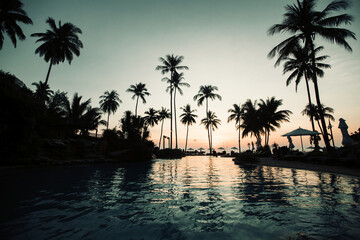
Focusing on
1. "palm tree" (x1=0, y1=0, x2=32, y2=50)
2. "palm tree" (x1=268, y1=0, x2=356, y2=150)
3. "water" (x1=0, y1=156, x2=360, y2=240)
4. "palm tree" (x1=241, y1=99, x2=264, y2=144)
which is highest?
"palm tree" (x1=0, y1=0, x2=32, y2=50)

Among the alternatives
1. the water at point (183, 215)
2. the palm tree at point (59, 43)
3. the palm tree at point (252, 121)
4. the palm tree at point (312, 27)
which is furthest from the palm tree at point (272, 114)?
the palm tree at point (59, 43)

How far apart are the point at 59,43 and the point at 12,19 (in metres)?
4.50

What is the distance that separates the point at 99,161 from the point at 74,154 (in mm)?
3593

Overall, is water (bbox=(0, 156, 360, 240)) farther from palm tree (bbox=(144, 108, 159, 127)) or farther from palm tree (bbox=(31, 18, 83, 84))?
palm tree (bbox=(144, 108, 159, 127))

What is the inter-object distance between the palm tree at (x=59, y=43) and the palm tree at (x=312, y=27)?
23665 millimetres

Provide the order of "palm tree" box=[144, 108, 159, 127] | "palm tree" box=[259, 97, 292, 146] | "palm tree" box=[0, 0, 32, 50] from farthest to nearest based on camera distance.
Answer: "palm tree" box=[144, 108, 159, 127]
"palm tree" box=[259, 97, 292, 146]
"palm tree" box=[0, 0, 32, 50]

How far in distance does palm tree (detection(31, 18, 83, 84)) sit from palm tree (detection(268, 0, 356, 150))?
23.7 meters

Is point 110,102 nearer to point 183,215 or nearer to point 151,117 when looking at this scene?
point 151,117

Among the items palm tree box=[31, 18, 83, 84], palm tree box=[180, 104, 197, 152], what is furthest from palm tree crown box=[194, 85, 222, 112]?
palm tree box=[31, 18, 83, 84]

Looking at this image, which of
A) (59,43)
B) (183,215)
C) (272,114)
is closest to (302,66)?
(272,114)

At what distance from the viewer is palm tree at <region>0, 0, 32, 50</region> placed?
51.2 feet

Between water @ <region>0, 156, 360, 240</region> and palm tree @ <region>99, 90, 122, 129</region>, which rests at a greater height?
palm tree @ <region>99, 90, 122, 129</region>

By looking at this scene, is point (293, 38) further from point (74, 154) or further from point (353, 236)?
point (74, 154)

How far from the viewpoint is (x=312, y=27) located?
42.8 feet
